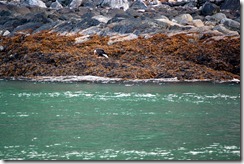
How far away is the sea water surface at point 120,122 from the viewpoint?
13766 millimetres

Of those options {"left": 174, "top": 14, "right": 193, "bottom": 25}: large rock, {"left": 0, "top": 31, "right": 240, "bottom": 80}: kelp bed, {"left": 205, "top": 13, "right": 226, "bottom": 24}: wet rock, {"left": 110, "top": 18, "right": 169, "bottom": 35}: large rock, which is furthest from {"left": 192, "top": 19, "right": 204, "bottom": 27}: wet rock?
{"left": 0, "top": 31, "right": 240, "bottom": 80}: kelp bed

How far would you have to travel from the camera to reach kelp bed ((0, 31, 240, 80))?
33312 mm

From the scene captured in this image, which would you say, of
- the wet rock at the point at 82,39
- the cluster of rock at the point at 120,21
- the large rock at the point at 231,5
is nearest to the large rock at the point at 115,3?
the cluster of rock at the point at 120,21

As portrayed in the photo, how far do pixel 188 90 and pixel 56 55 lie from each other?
1268 centimetres

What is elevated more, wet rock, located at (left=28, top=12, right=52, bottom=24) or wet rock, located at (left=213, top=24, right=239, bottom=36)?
wet rock, located at (left=28, top=12, right=52, bottom=24)

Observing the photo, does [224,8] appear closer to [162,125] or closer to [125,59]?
[125,59]

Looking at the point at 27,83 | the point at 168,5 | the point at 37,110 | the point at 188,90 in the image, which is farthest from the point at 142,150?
the point at 168,5

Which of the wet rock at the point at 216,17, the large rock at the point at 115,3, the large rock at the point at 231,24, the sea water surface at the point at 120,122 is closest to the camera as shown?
the sea water surface at the point at 120,122

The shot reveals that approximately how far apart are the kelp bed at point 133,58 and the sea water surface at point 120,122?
→ 12.9ft

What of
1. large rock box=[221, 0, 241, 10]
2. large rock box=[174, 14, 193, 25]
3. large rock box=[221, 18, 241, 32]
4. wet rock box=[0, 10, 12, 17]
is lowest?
large rock box=[221, 18, 241, 32]

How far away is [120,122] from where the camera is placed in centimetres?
1820

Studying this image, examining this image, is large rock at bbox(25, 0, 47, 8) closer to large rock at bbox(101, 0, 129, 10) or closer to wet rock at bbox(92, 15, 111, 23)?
large rock at bbox(101, 0, 129, 10)

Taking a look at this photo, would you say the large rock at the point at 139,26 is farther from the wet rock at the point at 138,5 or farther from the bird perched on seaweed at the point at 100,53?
the wet rock at the point at 138,5

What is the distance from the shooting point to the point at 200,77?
3222cm
